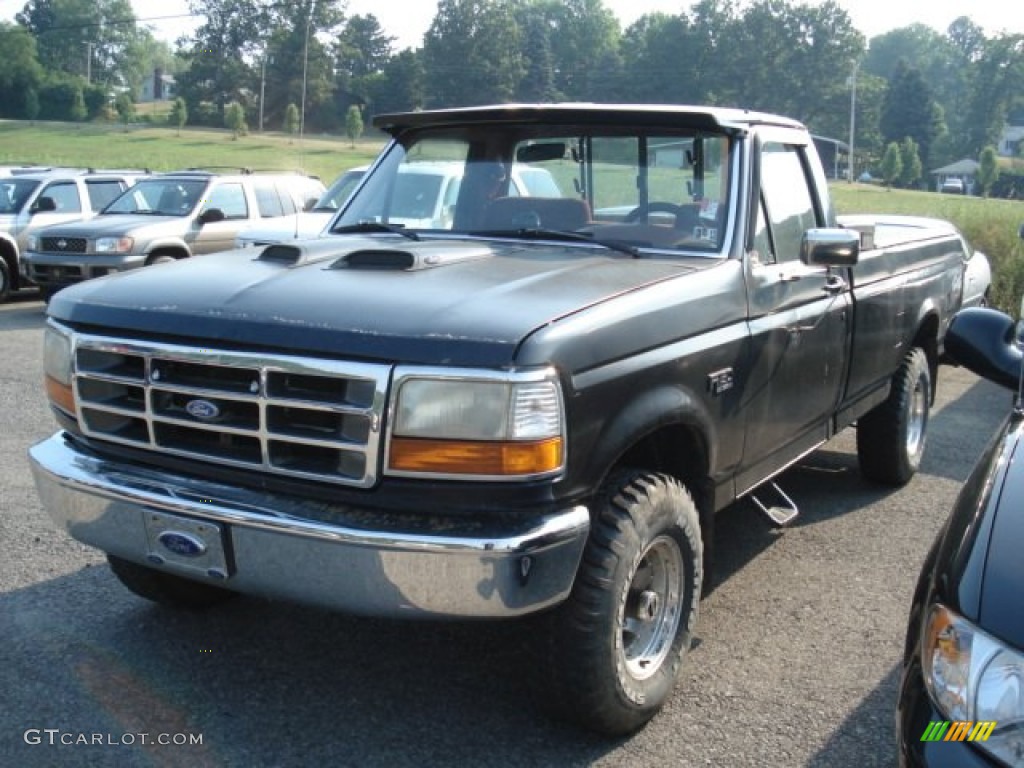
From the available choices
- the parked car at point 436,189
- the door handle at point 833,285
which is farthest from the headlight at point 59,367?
the door handle at point 833,285

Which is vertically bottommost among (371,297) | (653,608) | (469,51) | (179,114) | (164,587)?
(164,587)

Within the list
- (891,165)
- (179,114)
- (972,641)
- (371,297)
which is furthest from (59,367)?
(891,165)

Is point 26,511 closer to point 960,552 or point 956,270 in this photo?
point 960,552

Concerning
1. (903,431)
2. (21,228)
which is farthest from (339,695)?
(21,228)

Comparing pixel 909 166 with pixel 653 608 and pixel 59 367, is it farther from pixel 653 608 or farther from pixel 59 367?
pixel 59 367

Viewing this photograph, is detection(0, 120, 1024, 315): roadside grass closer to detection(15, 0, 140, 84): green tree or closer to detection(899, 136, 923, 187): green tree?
detection(899, 136, 923, 187): green tree

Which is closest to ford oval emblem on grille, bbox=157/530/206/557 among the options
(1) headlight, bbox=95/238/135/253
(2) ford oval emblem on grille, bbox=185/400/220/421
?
(2) ford oval emblem on grille, bbox=185/400/220/421

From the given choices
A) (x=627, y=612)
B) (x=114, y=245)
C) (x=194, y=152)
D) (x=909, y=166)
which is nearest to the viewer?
(x=627, y=612)

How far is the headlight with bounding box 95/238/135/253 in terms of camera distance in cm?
1251

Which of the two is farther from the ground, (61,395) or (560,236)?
(560,236)

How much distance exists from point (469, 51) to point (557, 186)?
58.5 m

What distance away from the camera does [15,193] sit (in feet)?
48.5

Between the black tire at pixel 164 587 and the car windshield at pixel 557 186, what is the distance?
1658 mm

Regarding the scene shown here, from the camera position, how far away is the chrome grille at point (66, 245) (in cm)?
1262
